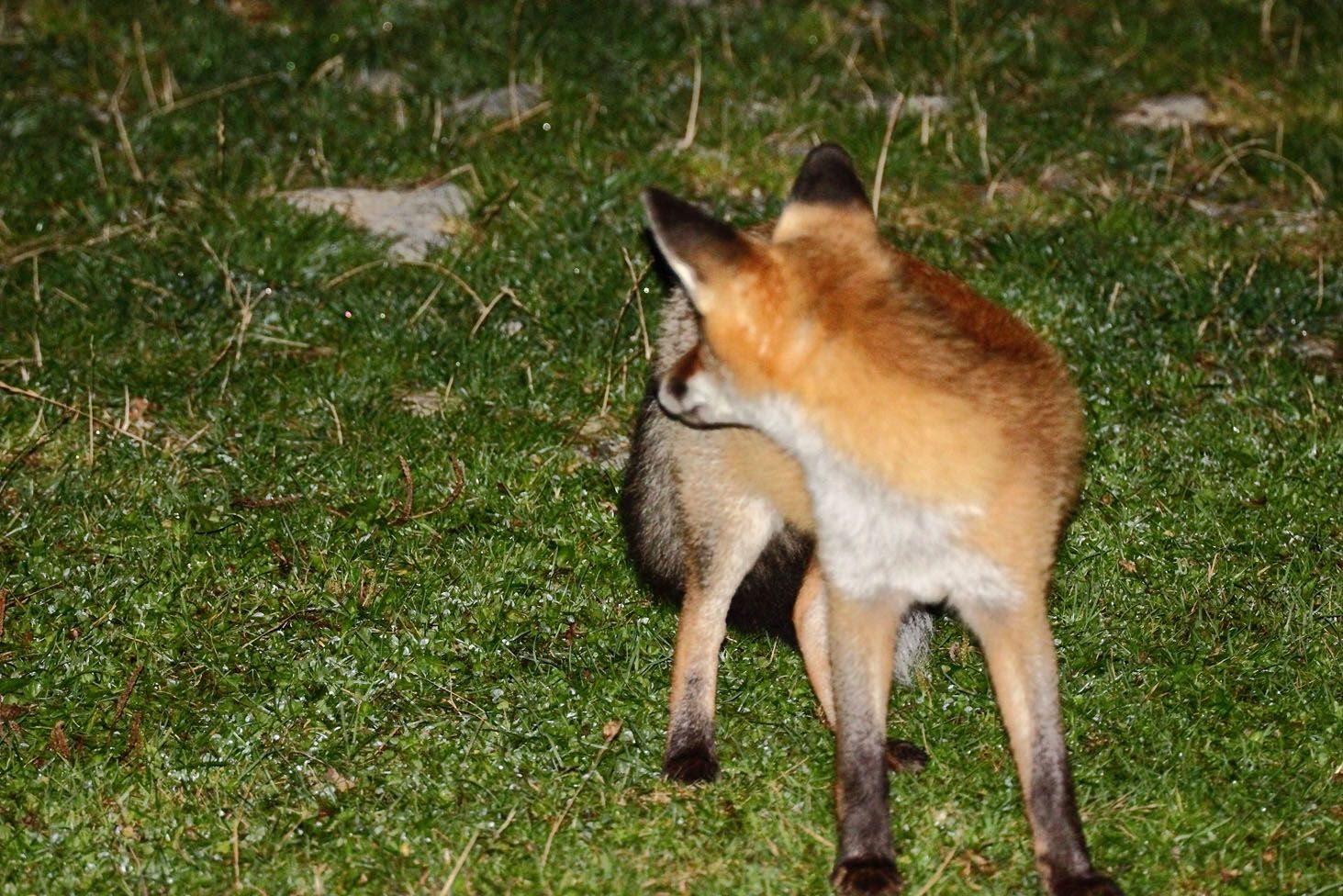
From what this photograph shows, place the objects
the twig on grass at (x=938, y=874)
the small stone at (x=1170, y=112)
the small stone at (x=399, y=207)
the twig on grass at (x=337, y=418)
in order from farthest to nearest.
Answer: the small stone at (x=1170, y=112)
the small stone at (x=399, y=207)
the twig on grass at (x=337, y=418)
the twig on grass at (x=938, y=874)

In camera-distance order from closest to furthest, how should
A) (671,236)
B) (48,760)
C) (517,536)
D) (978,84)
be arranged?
(671,236) < (48,760) < (517,536) < (978,84)

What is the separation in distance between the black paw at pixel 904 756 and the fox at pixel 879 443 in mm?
337

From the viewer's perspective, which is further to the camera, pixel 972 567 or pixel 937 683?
pixel 937 683

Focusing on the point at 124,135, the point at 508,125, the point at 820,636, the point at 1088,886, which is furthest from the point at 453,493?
the point at 124,135

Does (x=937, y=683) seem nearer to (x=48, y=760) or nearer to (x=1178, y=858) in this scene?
(x=1178, y=858)

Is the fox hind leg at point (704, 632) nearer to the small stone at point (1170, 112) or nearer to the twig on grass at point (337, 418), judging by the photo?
the twig on grass at point (337, 418)

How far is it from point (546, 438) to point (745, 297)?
99.5 inches

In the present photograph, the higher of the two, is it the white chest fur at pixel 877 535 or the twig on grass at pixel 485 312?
the white chest fur at pixel 877 535

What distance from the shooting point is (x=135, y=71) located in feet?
28.7

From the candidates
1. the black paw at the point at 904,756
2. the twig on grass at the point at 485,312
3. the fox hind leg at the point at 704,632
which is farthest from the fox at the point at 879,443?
the twig on grass at the point at 485,312

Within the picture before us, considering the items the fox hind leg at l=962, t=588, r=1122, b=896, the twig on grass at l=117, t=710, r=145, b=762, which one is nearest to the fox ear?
the fox hind leg at l=962, t=588, r=1122, b=896

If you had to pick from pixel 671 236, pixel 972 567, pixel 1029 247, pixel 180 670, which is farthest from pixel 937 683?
pixel 1029 247

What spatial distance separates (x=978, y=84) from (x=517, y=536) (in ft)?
14.5

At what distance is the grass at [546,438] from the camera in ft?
14.4
